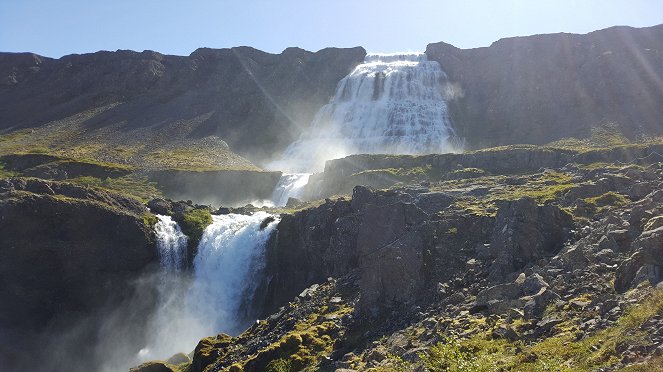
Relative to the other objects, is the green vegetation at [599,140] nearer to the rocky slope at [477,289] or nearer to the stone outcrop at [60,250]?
the rocky slope at [477,289]

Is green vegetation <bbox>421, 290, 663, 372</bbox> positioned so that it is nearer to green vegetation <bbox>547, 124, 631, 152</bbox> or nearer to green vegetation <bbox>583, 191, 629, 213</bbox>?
green vegetation <bbox>583, 191, 629, 213</bbox>

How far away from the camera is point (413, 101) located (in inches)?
5285

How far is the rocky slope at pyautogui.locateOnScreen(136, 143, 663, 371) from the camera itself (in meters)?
19.5

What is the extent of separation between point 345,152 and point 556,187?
70.5 meters

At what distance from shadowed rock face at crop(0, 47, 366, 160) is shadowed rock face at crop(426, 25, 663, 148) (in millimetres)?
35871

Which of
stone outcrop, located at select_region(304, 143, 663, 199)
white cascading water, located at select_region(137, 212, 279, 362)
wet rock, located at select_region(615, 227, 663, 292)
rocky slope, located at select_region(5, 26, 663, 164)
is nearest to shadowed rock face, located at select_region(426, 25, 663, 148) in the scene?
rocky slope, located at select_region(5, 26, 663, 164)

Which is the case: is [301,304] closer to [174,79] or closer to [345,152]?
[345,152]

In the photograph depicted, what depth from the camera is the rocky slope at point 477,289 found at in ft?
64.1

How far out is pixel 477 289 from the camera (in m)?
30.0

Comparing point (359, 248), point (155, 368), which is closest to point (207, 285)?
point (155, 368)

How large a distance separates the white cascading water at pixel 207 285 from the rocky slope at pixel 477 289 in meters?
4.37

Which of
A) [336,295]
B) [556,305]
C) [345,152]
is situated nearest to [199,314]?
[336,295]

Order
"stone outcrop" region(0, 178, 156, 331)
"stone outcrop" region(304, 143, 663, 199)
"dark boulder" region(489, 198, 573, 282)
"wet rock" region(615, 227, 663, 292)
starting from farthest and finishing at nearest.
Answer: "stone outcrop" region(304, 143, 663, 199) → "stone outcrop" region(0, 178, 156, 331) → "dark boulder" region(489, 198, 573, 282) → "wet rock" region(615, 227, 663, 292)

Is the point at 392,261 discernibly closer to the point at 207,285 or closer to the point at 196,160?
the point at 207,285
